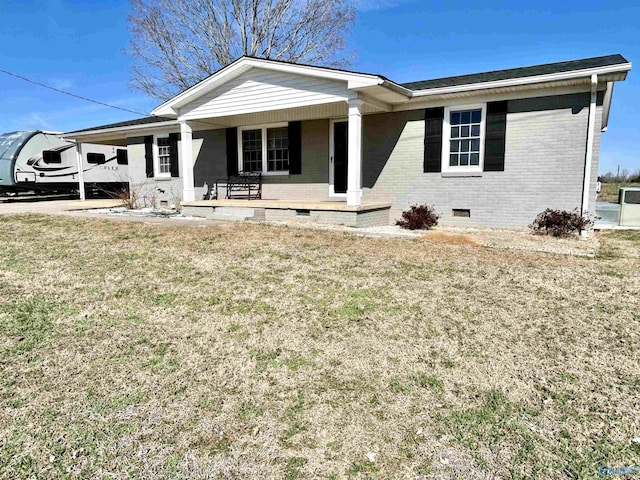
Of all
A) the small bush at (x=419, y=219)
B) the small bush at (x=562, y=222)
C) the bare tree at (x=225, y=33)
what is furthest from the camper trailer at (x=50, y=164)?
the small bush at (x=562, y=222)

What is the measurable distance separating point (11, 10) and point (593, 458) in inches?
897

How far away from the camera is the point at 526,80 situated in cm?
834

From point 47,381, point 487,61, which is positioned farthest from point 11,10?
point 47,381

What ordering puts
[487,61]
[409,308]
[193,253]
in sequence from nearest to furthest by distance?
[409,308], [193,253], [487,61]

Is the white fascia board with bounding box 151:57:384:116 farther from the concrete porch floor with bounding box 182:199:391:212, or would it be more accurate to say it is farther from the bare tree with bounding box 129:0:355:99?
the bare tree with bounding box 129:0:355:99

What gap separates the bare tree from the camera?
21.0 metres

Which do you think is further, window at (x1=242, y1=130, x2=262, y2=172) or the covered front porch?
window at (x1=242, y1=130, x2=262, y2=172)

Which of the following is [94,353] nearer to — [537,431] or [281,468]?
[281,468]

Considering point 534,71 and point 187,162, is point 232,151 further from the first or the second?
point 534,71

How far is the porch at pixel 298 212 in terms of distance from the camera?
9.11 metres

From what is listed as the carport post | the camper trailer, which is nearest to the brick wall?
the camper trailer

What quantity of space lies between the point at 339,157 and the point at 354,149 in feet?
6.70

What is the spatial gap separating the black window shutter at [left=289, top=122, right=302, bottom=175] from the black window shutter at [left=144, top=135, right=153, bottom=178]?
19.8 feet

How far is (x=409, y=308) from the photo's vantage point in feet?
13.3
